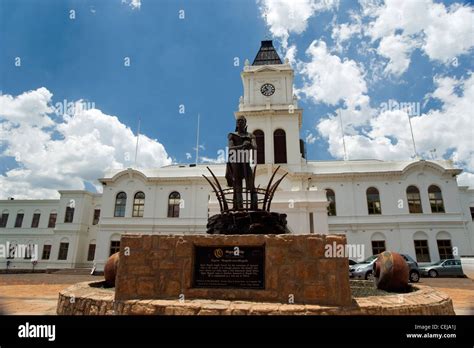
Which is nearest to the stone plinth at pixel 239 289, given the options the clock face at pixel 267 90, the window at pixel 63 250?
the clock face at pixel 267 90

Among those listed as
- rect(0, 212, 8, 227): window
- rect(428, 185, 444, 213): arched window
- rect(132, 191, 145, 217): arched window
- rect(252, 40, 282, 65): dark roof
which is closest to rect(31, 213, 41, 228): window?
rect(0, 212, 8, 227): window

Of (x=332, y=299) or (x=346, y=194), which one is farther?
(x=346, y=194)

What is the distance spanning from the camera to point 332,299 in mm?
4535

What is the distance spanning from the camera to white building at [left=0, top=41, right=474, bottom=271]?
25750mm

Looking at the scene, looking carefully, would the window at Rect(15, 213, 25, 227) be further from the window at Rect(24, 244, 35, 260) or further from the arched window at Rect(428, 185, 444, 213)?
the arched window at Rect(428, 185, 444, 213)

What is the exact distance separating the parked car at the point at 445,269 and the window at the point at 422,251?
5.31 meters

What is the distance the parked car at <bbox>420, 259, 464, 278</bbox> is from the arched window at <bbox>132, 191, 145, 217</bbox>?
80.9ft

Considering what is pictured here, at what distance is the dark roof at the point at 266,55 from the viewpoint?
114 feet

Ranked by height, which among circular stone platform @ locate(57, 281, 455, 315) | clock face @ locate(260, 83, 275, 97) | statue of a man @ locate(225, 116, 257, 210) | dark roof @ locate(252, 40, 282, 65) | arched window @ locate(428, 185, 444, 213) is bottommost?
circular stone platform @ locate(57, 281, 455, 315)

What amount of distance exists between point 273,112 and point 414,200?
1566 centimetres
